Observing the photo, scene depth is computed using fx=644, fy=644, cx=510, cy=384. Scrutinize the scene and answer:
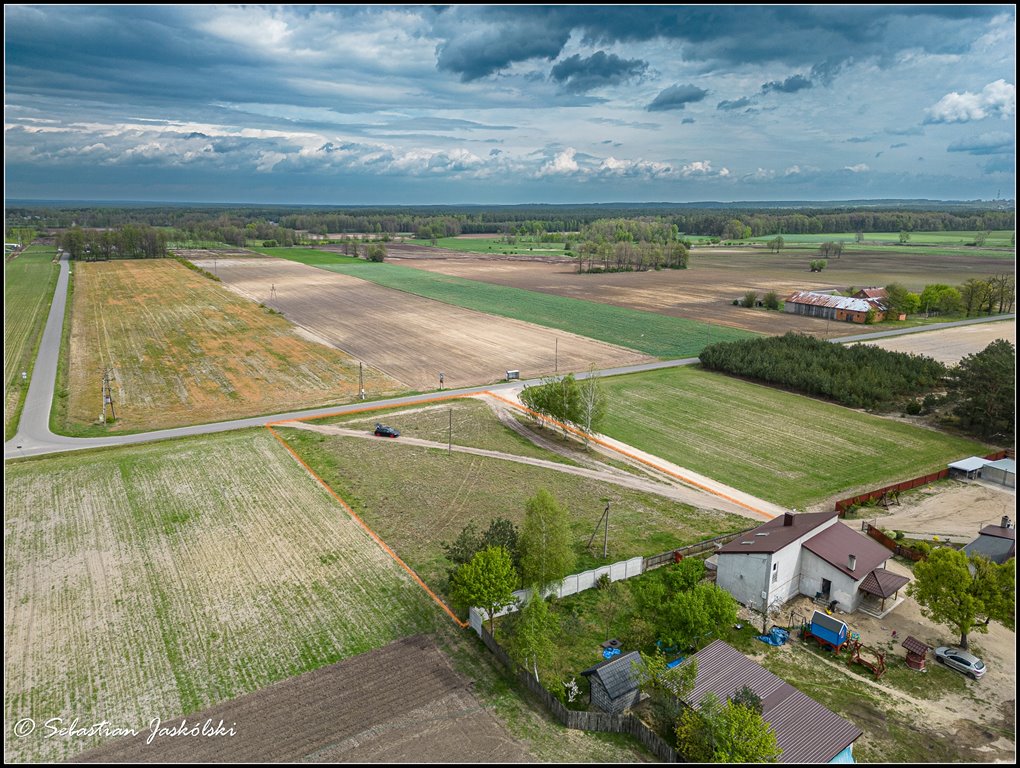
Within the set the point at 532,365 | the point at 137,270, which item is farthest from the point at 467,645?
the point at 137,270

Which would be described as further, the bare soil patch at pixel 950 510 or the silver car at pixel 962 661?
the bare soil patch at pixel 950 510

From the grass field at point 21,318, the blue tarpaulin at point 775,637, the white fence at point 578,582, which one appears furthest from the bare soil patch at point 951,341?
the grass field at point 21,318

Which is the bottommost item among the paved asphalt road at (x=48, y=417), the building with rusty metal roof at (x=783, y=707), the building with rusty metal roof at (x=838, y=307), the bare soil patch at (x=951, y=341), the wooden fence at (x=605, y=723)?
the wooden fence at (x=605, y=723)

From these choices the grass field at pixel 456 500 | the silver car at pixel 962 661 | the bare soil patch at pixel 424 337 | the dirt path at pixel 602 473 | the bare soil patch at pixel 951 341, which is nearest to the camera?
the silver car at pixel 962 661

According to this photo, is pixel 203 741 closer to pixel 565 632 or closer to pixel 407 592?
pixel 407 592

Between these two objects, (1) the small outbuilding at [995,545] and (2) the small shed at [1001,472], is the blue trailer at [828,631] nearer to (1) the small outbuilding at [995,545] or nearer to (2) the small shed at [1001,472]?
(1) the small outbuilding at [995,545]

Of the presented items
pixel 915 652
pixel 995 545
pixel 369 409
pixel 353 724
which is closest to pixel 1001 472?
pixel 995 545

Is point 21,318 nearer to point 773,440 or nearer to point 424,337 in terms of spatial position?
point 424,337
